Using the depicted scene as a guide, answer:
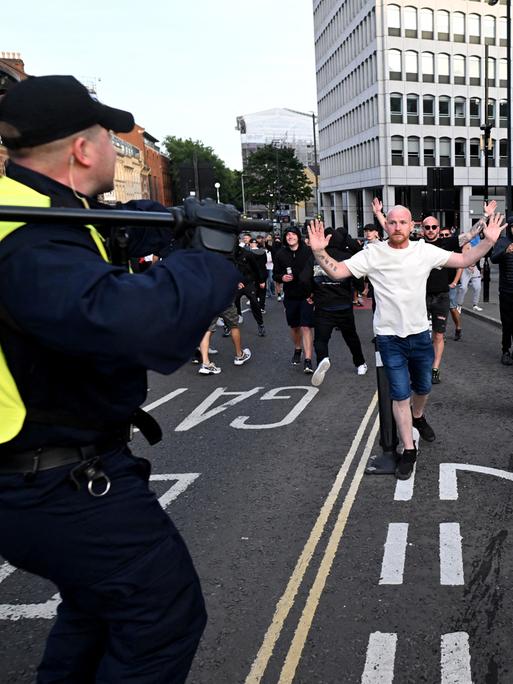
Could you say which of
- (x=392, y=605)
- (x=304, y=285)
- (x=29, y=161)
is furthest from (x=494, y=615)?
(x=304, y=285)

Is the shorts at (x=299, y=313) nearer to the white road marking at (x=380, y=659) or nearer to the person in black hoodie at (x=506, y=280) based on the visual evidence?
the person in black hoodie at (x=506, y=280)

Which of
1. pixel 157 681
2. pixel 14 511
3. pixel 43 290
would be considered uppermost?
pixel 43 290

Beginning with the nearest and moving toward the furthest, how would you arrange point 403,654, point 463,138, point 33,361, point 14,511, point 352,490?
point 33,361 < point 14,511 < point 403,654 < point 352,490 < point 463,138

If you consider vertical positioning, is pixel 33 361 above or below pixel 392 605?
above

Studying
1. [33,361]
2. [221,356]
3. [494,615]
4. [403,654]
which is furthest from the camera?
[221,356]

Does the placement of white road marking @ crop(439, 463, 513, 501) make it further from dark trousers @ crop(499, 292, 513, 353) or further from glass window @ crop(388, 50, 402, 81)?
glass window @ crop(388, 50, 402, 81)

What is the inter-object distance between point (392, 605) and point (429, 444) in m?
2.74

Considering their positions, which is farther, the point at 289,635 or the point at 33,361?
the point at 289,635


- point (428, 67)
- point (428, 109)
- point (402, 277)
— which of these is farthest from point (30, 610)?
point (428, 67)

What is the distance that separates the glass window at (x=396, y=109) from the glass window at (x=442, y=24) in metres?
6.46

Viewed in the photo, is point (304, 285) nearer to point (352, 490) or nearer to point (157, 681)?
point (352, 490)

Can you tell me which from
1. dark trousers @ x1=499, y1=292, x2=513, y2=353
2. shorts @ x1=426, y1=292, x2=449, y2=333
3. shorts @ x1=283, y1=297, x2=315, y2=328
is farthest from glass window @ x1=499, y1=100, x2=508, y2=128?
shorts @ x1=426, y1=292, x2=449, y2=333

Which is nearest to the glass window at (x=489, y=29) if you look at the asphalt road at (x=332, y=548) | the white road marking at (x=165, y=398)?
the white road marking at (x=165, y=398)

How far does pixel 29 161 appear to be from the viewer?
1.74 m
